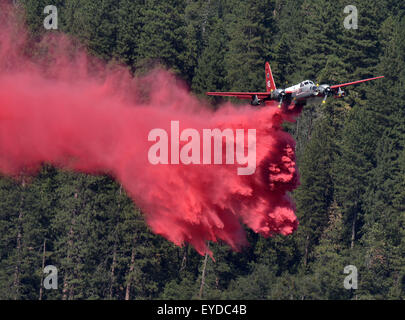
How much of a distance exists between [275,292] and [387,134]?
65.9 feet

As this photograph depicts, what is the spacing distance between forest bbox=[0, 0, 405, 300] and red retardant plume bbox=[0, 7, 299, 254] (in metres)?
15.8

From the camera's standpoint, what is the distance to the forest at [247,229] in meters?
115

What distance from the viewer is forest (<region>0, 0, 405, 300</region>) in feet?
377

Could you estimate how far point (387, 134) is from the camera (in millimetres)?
122625

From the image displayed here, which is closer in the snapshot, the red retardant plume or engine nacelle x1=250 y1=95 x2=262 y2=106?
the red retardant plume

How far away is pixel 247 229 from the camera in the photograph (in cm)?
11525

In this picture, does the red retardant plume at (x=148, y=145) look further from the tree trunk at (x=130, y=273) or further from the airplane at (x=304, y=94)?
the tree trunk at (x=130, y=273)

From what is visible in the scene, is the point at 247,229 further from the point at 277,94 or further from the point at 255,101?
the point at 277,94

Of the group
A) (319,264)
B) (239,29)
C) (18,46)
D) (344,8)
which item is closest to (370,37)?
(344,8)

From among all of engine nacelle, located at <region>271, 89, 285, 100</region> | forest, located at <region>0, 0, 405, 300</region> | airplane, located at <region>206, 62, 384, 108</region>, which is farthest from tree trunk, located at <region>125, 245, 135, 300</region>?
engine nacelle, located at <region>271, 89, 285, 100</region>

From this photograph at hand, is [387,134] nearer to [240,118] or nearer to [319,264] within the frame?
[319,264]

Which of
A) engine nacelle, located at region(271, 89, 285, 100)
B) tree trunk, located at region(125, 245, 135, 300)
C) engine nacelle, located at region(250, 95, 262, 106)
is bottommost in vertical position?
tree trunk, located at region(125, 245, 135, 300)

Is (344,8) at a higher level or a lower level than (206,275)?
higher

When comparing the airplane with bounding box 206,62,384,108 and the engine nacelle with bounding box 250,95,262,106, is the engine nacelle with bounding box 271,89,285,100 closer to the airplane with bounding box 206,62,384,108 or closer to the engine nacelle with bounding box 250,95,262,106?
the airplane with bounding box 206,62,384,108
